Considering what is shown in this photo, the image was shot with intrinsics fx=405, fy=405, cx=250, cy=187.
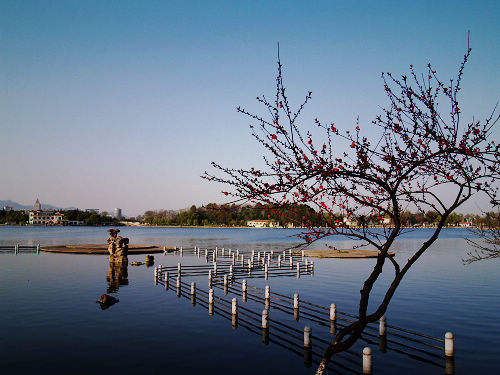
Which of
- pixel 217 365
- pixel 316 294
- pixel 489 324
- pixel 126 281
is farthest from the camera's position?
pixel 126 281

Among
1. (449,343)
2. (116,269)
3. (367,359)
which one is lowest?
(116,269)

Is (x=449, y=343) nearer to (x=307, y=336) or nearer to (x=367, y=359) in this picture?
(x=367, y=359)

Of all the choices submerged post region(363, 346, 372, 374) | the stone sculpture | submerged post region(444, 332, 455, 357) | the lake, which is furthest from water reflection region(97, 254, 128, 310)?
submerged post region(444, 332, 455, 357)

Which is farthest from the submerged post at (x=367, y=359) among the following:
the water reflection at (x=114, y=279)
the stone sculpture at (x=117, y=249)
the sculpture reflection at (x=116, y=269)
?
the stone sculpture at (x=117, y=249)

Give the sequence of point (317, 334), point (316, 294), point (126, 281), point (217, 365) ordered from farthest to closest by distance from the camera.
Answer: point (126, 281) → point (316, 294) → point (317, 334) → point (217, 365)

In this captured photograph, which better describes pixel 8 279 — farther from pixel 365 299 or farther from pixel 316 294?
pixel 365 299

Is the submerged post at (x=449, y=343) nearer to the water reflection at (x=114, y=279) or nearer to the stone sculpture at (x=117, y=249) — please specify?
the water reflection at (x=114, y=279)

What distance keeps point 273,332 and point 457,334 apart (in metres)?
Answer: 9.79

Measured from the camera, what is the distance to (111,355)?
651 inches

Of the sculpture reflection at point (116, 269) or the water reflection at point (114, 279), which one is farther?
the sculpture reflection at point (116, 269)

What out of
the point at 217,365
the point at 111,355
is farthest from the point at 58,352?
the point at 217,365

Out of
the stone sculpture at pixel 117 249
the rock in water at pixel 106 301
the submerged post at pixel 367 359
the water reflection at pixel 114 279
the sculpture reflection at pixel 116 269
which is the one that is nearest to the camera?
the submerged post at pixel 367 359

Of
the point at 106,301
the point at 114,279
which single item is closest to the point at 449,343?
the point at 106,301

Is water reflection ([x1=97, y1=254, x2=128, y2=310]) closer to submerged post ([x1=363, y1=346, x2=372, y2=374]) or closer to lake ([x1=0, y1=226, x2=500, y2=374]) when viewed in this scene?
lake ([x1=0, y1=226, x2=500, y2=374])
